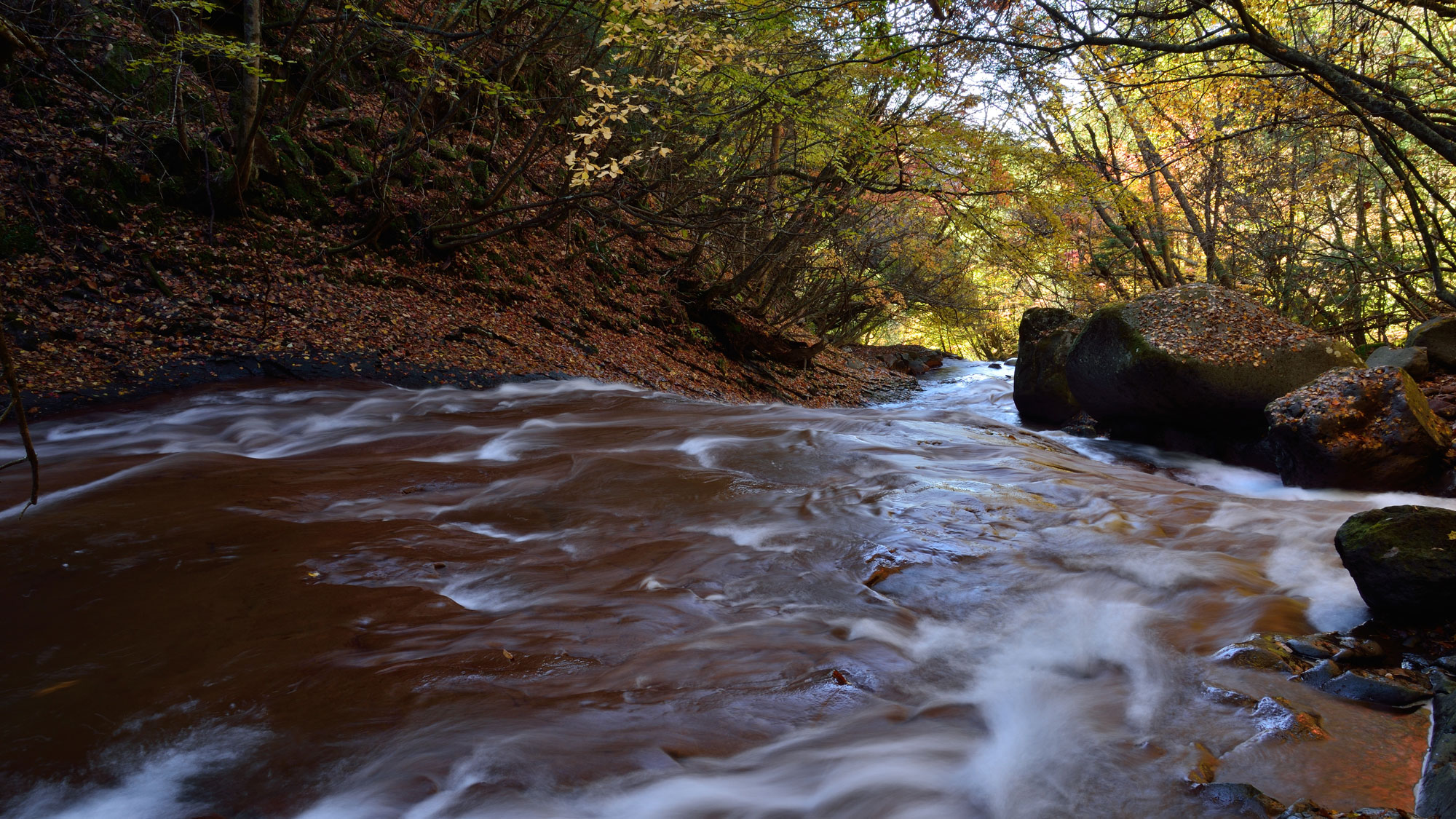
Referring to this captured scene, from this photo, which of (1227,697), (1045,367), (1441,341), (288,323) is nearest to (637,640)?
(1227,697)

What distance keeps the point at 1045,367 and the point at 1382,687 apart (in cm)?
871

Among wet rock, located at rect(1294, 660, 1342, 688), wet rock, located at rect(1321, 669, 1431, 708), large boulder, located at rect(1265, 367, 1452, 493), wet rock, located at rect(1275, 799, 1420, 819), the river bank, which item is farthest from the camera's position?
the river bank

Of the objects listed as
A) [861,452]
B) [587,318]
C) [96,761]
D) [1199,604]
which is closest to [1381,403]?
[1199,604]

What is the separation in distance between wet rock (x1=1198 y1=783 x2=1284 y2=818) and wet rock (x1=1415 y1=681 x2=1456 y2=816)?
0.33 m

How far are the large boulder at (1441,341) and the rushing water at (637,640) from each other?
2.58m

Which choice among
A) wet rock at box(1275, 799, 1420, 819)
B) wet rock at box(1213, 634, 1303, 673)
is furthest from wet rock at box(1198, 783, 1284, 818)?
wet rock at box(1213, 634, 1303, 673)

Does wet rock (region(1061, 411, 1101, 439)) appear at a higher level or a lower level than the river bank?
lower

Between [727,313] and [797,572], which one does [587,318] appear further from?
[797,572]

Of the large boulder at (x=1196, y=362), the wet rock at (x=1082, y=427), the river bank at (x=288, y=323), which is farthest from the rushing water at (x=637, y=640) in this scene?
the wet rock at (x=1082, y=427)

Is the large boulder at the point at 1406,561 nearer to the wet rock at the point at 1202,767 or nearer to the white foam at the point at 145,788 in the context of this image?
the wet rock at the point at 1202,767

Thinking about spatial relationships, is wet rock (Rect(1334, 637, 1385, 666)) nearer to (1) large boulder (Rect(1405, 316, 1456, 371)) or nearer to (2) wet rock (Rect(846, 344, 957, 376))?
(1) large boulder (Rect(1405, 316, 1456, 371))

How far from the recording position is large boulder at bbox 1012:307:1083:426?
10508 mm

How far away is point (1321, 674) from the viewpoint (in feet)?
8.78

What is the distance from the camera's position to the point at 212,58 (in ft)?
31.1
